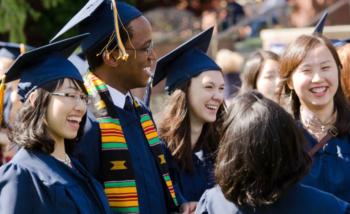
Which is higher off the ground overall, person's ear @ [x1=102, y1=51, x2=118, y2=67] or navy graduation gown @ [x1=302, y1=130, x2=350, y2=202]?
person's ear @ [x1=102, y1=51, x2=118, y2=67]

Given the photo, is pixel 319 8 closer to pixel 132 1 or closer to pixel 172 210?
pixel 132 1

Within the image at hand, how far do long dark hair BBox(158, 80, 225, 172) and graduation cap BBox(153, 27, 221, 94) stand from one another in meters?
0.06

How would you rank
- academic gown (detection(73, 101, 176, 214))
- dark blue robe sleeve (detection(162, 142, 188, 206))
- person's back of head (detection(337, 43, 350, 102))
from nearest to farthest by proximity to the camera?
academic gown (detection(73, 101, 176, 214))
dark blue robe sleeve (detection(162, 142, 188, 206))
person's back of head (detection(337, 43, 350, 102))

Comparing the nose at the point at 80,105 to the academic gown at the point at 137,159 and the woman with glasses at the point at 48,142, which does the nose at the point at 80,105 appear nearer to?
the woman with glasses at the point at 48,142

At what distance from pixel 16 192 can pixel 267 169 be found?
1.09m

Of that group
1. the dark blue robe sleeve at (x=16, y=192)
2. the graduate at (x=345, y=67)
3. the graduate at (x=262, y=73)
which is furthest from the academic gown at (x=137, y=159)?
the graduate at (x=262, y=73)

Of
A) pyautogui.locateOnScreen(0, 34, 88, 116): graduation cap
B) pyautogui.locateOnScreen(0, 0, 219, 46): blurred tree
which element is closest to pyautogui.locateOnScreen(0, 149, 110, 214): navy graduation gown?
pyautogui.locateOnScreen(0, 34, 88, 116): graduation cap

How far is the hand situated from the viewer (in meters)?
4.27

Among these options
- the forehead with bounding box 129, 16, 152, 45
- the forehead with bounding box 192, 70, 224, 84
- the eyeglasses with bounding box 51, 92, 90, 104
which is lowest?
the forehead with bounding box 192, 70, 224, 84

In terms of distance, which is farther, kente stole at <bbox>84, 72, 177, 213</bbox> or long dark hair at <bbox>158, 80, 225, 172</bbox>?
long dark hair at <bbox>158, 80, 225, 172</bbox>

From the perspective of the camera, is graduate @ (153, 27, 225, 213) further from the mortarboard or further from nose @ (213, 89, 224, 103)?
the mortarboard

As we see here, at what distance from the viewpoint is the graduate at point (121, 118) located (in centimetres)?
409

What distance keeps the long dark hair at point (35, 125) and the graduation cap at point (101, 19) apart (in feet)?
1.96

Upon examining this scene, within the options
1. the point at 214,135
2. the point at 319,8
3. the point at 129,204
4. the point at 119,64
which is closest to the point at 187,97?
the point at 214,135
